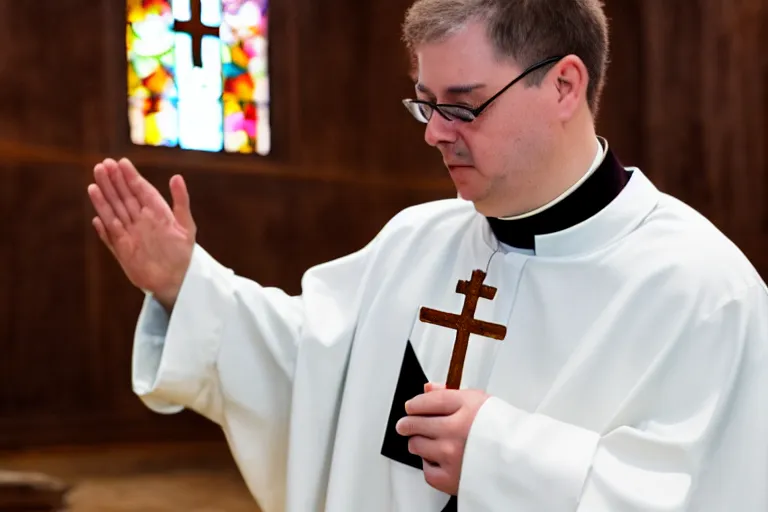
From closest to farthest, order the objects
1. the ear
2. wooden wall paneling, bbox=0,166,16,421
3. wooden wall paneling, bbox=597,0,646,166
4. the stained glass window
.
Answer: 1. the ear
2. wooden wall paneling, bbox=0,166,16,421
3. the stained glass window
4. wooden wall paneling, bbox=597,0,646,166

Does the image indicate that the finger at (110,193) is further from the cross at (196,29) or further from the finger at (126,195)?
the cross at (196,29)

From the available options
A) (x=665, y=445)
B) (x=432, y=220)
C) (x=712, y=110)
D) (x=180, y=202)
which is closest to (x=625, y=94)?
(x=712, y=110)

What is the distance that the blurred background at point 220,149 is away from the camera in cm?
729

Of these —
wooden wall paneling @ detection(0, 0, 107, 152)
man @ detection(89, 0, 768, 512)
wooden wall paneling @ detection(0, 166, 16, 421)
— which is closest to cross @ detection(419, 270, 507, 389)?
man @ detection(89, 0, 768, 512)

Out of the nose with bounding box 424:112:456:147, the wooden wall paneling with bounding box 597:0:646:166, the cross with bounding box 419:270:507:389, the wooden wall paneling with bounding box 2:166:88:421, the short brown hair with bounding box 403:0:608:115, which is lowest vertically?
the wooden wall paneling with bounding box 2:166:88:421

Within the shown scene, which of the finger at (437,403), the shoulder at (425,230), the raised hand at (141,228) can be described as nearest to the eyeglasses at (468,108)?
the shoulder at (425,230)

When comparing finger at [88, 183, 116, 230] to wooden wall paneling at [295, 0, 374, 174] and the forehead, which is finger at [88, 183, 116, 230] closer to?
the forehead

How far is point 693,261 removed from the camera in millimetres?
1962

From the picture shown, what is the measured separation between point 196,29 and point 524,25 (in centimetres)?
681

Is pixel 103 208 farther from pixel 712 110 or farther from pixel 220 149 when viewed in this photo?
pixel 712 110

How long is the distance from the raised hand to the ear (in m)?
0.93

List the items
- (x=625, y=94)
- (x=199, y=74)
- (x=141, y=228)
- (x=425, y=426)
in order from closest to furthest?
(x=425, y=426)
(x=141, y=228)
(x=199, y=74)
(x=625, y=94)

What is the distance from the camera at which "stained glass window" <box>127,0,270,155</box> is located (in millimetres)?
8031

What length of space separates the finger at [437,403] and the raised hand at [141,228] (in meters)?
0.76
